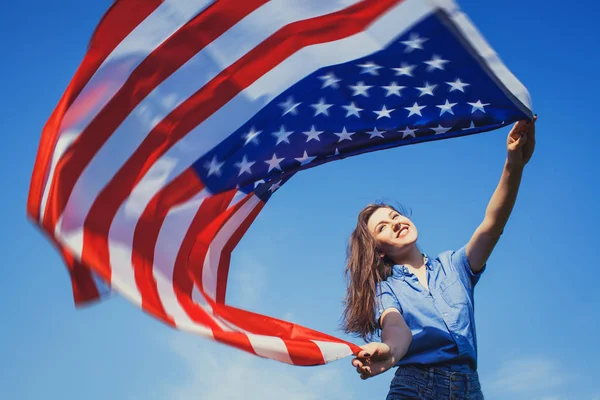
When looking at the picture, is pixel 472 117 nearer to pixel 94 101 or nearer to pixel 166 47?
pixel 166 47

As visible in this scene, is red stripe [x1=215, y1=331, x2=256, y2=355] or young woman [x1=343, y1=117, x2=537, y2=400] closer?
red stripe [x1=215, y1=331, x2=256, y2=355]

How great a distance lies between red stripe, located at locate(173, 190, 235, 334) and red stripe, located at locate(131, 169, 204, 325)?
16cm

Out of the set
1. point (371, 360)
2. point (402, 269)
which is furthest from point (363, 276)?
point (371, 360)

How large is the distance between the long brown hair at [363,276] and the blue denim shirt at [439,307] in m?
0.08

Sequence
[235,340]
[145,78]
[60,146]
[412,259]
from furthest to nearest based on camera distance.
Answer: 1. [412,259]
2. [145,78]
3. [60,146]
4. [235,340]

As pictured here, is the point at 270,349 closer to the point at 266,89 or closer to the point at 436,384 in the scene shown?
the point at 436,384

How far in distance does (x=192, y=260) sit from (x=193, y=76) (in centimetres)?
119

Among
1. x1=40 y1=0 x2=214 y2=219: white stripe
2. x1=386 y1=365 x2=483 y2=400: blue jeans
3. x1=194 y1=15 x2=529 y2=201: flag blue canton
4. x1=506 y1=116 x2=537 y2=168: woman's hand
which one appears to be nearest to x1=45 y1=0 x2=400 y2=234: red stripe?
x1=194 y1=15 x2=529 y2=201: flag blue canton

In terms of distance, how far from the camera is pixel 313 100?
460 cm

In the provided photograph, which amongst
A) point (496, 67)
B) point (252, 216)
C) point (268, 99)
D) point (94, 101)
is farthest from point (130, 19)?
point (496, 67)

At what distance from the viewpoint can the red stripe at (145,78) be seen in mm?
3968

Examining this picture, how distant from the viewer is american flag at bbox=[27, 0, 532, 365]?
3926 millimetres

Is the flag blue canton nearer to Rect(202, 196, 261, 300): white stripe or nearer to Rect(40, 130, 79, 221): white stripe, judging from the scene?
Rect(202, 196, 261, 300): white stripe

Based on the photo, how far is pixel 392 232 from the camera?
489 cm
